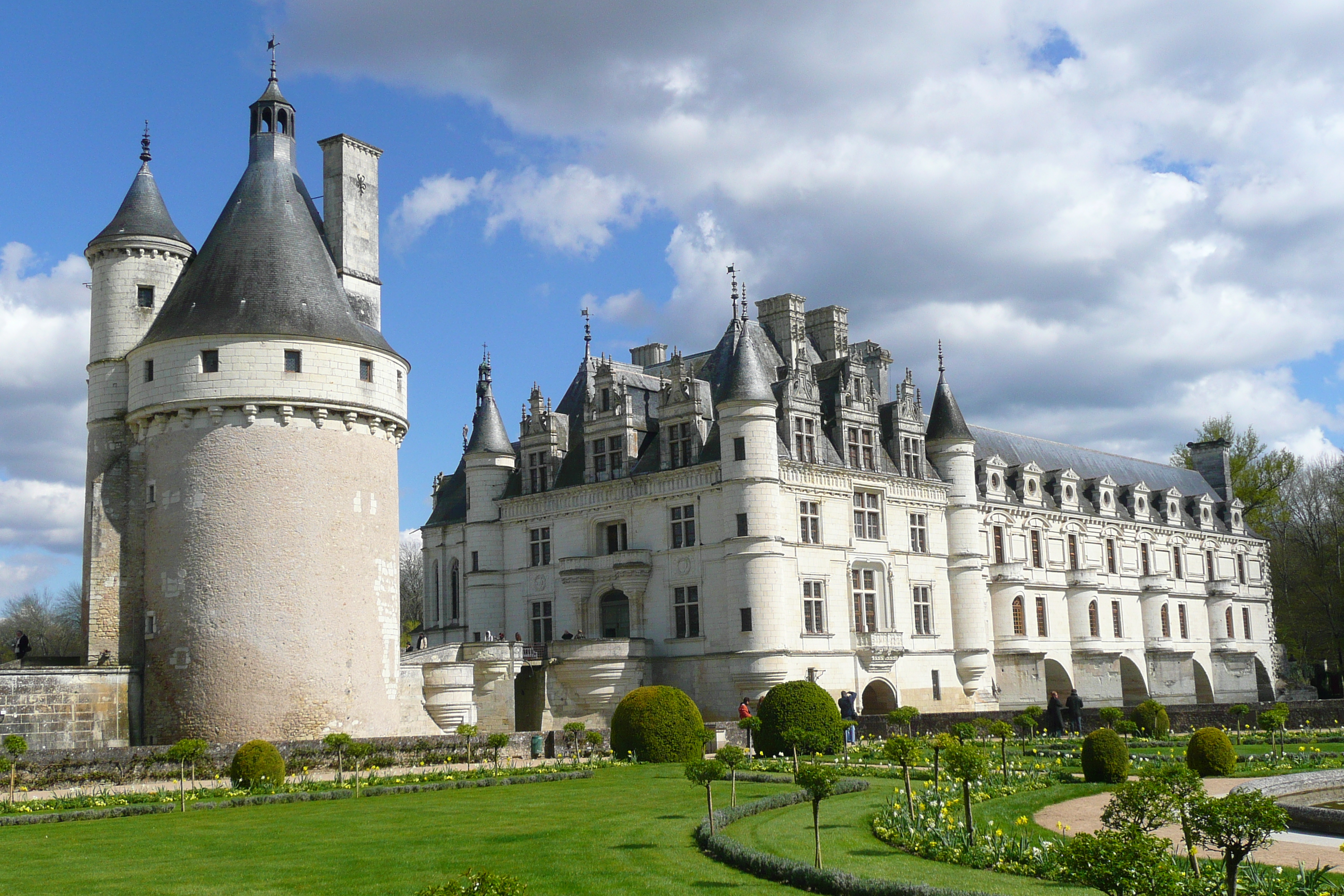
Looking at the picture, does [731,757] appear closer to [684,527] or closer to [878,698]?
[684,527]

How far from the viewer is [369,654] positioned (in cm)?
2833

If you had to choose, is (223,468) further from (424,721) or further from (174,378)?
(424,721)

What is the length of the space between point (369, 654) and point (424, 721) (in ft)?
15.2

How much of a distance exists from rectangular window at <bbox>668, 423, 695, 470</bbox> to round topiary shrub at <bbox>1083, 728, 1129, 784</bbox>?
19254 millimetres

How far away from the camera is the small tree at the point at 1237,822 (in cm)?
830

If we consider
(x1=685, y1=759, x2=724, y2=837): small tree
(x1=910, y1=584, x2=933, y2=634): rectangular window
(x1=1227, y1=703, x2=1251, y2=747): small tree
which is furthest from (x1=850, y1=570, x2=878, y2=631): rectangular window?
(x1=685, y1=759, x2=724, y2=837): small tree

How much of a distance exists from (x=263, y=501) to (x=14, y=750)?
8326mm

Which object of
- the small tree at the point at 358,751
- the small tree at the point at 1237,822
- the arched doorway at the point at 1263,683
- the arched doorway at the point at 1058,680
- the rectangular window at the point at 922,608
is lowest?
the arched doorway at the point at 1263,683

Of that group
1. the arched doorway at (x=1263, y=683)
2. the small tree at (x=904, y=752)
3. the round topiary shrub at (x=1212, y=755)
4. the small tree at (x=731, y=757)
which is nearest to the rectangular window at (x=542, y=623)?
the round topiary shrub at (x=1212, y=755)

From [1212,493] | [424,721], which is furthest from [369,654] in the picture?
[1212,493]

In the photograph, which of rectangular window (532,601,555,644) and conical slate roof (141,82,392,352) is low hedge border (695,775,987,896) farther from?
rectangular window (532,601,555,644)

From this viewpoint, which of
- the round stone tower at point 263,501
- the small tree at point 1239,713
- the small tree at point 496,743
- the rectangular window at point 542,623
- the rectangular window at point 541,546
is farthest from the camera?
the rectangular window at point 541,546

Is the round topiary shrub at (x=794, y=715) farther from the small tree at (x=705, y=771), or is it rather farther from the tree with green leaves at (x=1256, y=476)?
the tree with green leaves at (x=1256, y=476)

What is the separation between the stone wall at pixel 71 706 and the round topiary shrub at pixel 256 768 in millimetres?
5464
